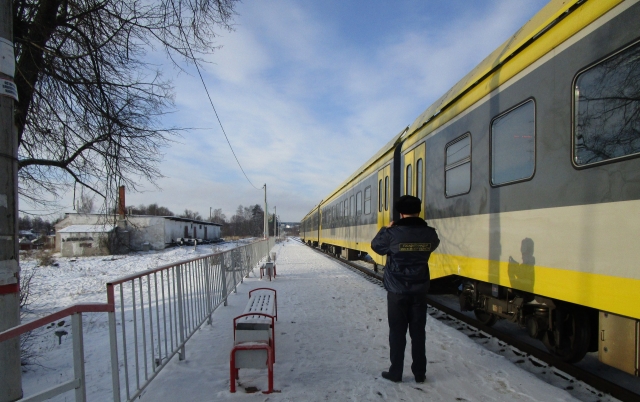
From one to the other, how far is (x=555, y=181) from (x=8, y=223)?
4.98m

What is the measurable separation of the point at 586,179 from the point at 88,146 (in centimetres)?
703

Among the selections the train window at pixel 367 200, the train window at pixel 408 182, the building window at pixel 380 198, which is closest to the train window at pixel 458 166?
the train window at pixel 408 182

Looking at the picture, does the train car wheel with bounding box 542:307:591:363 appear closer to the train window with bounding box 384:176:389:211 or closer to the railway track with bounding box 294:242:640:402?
the railway track with bounding box 294:242:640:402

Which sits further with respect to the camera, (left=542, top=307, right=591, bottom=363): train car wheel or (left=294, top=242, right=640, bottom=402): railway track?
(left=542, top=307, right=591, bottom=363): train car wheel

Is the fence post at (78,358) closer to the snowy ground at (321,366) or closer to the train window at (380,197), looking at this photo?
the snowy ground at (321,366)

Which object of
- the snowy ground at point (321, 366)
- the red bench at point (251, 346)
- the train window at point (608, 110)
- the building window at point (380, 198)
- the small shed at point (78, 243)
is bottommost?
the small shed at point (78, 243)

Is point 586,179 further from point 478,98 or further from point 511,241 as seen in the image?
point 478,98

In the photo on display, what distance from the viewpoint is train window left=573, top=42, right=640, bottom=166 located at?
9.25 feet

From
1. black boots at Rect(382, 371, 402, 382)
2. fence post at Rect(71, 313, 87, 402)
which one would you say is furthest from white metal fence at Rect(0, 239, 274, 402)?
black boots at Rect(382, 371, 402, 382)

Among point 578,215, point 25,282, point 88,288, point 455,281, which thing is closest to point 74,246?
point 88,288

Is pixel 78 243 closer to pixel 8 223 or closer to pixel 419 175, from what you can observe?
pixel 419 175

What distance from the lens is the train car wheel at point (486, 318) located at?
546 centimetres

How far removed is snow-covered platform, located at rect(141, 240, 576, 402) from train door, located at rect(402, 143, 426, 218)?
2383mm

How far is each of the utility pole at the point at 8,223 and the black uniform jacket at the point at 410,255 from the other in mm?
3429
